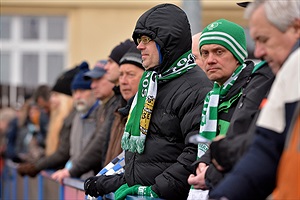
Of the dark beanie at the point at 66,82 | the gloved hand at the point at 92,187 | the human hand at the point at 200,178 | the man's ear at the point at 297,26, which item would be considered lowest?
the dark beanie at the point at 66,82

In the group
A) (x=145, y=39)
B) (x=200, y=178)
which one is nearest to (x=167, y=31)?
(x=145, y=39)

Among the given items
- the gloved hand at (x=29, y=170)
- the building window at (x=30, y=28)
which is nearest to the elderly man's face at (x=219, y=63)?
the gloved hand at (x=29, y=170)

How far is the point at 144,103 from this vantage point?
20.2ft

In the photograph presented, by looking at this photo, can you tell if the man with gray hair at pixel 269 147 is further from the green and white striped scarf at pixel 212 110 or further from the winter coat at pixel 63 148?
the winter coat at pixel 63 148

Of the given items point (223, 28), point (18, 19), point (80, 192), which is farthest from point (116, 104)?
point (18, 19)

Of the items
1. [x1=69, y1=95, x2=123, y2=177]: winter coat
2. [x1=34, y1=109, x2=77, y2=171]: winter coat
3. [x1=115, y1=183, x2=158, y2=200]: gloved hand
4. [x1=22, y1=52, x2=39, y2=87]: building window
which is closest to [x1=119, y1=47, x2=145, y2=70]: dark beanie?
[x1=69, y1=95, x2=123, y2=177]: winter coat

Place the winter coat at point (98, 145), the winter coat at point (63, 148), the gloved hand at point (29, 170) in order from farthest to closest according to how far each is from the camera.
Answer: the gloved hand at point (29, 170)
the winter coat at point (63, 148)
the winter coat at point (98, 145)

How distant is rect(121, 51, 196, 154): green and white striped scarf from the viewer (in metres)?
6.09

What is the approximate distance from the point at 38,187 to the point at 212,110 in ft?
20.9

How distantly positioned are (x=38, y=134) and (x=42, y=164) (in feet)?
13.3

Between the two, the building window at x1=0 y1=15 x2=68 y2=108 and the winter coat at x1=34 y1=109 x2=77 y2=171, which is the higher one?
the winter coat at x1=34 y1=109 x2=77 y2=171

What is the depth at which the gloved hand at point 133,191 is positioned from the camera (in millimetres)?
5969

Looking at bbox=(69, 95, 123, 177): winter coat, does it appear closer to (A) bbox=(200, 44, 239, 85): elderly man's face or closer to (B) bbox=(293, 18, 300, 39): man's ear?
(A) bbox=(200, 44, 239, 85): elderly man's face

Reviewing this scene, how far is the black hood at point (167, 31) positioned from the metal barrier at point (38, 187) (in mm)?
968
